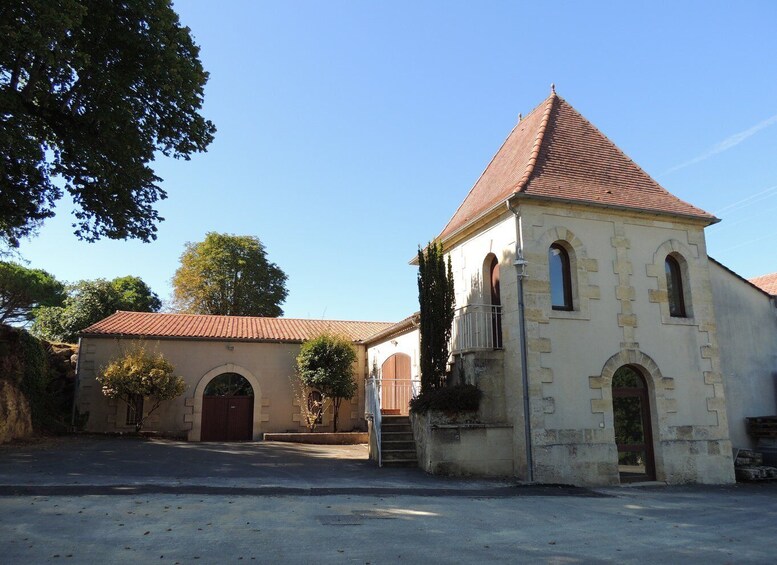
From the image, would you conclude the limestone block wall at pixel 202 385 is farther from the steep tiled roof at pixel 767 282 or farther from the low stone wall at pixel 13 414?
the steep tiled roof at pixel 767 282

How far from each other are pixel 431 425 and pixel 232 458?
5.01 metres

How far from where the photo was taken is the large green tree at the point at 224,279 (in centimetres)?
3247

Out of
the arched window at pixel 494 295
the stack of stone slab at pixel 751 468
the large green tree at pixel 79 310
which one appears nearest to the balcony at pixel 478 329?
the arched window at pixel 494 295

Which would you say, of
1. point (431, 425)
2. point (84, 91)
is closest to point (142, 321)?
point (84, 91)

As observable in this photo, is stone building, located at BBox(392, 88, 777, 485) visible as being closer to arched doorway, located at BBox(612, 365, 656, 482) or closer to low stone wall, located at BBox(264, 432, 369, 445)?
arched doorway, located at BBox(612, 365, 656, 482)

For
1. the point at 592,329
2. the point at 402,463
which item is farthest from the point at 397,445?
the point at 592,329

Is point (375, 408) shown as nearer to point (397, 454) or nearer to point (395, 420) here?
point (395, 420)

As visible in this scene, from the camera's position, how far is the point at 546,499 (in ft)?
29.0

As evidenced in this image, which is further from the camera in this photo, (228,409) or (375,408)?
(228,409)

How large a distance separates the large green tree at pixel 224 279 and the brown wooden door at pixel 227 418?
45.7 feet

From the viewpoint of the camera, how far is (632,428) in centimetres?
1127

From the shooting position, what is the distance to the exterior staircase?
1210 centimetres

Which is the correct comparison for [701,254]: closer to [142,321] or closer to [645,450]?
[645,450]

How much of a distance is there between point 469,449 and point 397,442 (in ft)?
7.55
